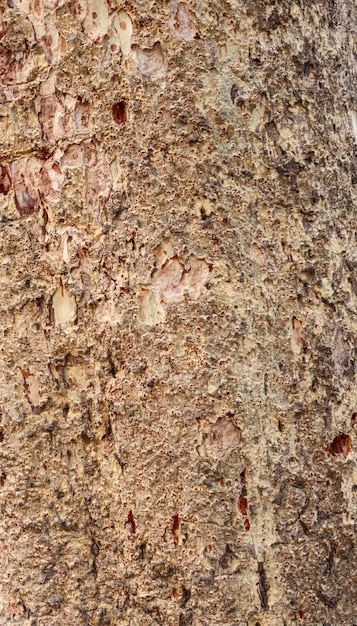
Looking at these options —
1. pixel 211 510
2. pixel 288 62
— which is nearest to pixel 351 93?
pixel 288 62

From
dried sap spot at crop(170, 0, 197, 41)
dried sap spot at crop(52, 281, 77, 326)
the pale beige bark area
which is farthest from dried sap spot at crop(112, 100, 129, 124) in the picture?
dried sap spot at crop(52, 281, 77, 326)

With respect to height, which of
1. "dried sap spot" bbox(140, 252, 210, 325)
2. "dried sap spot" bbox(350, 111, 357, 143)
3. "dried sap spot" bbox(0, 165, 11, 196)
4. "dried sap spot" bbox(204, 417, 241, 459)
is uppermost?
"dried sap spot" bbox(350, 111, 357, 143)

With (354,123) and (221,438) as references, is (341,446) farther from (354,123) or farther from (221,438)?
(354,123)

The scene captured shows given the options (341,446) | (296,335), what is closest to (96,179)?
(296,335)

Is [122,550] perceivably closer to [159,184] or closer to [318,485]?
[318,485]

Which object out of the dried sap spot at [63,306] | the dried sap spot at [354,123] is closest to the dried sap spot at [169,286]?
the dried sap spot at [63,306]

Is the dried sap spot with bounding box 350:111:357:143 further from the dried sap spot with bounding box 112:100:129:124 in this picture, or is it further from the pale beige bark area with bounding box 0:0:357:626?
the dried sap spot with bounding box 112:100:129:124
